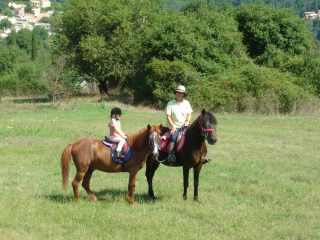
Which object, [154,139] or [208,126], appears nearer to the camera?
[154,139]

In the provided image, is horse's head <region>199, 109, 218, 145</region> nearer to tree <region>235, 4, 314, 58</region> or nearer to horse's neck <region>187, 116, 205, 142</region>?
horse's neck <region>187, 116, 205, 142</region>

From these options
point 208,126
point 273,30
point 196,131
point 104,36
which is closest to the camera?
point 208,126

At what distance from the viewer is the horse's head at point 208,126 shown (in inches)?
285

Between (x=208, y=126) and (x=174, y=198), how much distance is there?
6.78 feet

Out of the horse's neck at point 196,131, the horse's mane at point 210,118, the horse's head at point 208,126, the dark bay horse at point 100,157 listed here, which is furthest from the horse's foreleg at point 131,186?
the horse's mane at point 210,118

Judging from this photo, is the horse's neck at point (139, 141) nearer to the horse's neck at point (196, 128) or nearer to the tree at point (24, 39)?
the horse's neck at point (196, 128)

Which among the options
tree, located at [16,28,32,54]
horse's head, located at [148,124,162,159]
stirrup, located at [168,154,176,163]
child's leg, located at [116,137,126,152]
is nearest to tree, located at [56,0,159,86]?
stirrup, located at [168,154,176,163]

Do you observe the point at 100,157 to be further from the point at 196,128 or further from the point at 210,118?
the point at 210,118

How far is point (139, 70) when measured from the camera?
3809cm

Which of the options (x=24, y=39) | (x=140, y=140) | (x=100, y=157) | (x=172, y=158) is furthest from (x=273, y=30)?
(x=24, y=39)

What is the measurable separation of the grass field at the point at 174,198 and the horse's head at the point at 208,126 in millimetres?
1566

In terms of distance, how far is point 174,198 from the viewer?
26.8ft

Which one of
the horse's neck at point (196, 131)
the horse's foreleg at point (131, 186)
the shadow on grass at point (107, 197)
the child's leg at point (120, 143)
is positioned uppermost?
the horse's neck at point (196, 131)

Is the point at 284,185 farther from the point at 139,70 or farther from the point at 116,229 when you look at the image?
the point at 139,70
